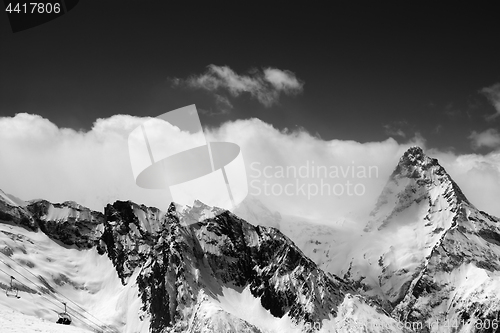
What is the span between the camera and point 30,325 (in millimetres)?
65750

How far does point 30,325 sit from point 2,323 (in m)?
3.33

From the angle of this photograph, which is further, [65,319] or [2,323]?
[65,319]

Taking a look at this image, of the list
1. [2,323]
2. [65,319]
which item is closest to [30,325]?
[2,323]

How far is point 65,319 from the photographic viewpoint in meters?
86.8

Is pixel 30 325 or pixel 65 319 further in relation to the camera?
pixel 65 319

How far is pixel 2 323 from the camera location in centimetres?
6419

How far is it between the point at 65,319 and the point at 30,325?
2200 cm

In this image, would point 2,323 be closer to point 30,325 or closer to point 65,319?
point 30,325

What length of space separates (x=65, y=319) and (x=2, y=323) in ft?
77.0
